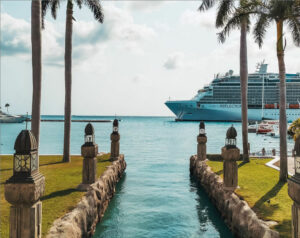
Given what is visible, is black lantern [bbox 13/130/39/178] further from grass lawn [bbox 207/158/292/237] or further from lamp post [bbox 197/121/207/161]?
lamp post [bbox 197/121/207/161]

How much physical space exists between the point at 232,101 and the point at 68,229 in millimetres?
96797

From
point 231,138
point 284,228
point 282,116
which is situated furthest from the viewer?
point 282,116

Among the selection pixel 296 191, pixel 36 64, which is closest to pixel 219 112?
pixel 36 64

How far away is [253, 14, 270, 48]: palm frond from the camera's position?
11902 mm

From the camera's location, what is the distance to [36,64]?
39.1 ft

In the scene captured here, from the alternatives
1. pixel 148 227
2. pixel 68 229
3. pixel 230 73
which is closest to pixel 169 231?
pixel 148 227

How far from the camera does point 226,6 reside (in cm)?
1336

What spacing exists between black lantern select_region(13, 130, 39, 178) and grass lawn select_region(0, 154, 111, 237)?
6.38 ft

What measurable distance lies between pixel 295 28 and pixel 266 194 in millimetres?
7652

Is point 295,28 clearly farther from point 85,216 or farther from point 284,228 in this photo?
point 85,216

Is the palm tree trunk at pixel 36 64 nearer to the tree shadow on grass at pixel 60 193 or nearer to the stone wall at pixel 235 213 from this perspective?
the tree shadow on grass at pixel 60 193

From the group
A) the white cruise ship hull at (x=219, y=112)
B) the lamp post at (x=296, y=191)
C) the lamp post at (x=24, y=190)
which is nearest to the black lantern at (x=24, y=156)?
the lamp post at (x=24, y=190)

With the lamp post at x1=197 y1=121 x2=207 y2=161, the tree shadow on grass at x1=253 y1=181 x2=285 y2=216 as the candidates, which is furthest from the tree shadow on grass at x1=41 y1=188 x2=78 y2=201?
the lamp post at x1=197 y1=121 x2=207 y2=161

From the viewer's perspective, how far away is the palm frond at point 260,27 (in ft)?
39.0
